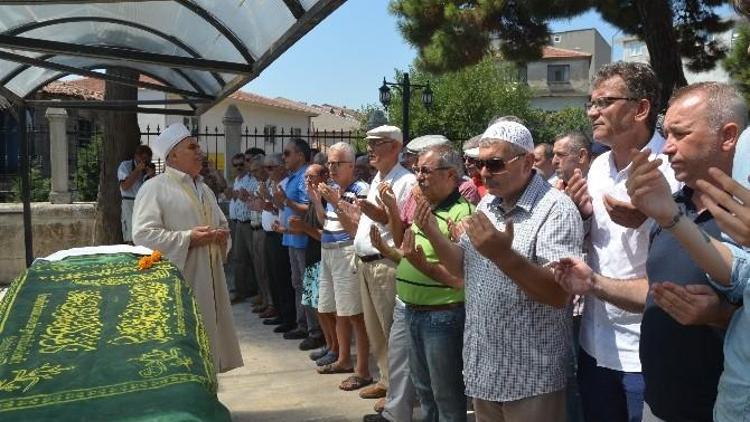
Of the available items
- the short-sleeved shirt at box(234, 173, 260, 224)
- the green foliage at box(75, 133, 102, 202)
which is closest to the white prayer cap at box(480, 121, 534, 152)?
the short-sleeved shirt at box(234, 173, 260, 224)

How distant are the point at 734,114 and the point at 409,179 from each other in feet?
8.61

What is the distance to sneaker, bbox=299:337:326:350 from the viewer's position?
6602 mm

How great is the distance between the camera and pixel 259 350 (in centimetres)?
661

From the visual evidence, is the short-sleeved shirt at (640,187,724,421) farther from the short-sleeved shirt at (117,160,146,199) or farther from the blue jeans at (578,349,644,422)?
the short-sleeved shirt at (117,160,146,199)

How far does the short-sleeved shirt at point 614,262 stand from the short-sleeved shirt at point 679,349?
35 cm

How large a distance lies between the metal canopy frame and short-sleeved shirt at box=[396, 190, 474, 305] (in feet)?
4.00

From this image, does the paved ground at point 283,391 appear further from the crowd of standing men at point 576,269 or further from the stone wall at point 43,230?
the stone wall at point 43,230

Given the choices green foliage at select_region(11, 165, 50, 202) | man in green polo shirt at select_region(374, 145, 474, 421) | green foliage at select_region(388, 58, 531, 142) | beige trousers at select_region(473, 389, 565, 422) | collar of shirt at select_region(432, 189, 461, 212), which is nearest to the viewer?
beige trousers at select_region(473, 389, 565, 422)

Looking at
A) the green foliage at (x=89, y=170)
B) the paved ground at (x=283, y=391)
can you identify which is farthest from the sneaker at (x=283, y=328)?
the green foliage at (x=89, y=170)

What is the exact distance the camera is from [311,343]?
6.62 m

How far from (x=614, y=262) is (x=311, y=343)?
4.39m

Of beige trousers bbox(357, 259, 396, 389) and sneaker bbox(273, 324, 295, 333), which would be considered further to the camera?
sneaker bbox(273, 324, 295, 333)

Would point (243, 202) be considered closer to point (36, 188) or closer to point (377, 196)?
point (377, 196)

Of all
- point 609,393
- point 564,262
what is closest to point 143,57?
point 564,262
